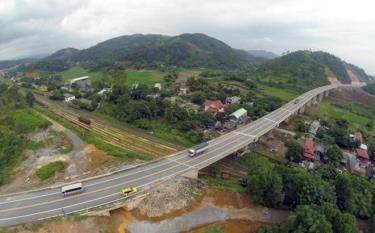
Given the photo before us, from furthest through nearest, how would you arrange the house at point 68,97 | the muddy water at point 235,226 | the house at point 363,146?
the house at point 68,97
the house at point 363,146
the muddy water at point 235,226

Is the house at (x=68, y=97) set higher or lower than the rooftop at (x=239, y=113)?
higher

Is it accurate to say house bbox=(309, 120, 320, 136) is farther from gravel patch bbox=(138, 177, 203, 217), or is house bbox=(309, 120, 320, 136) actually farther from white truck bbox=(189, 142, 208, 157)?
gravel patch bbox=(138, 177, 203, 217)

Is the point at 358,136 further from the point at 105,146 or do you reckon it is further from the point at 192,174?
the point at 105,146

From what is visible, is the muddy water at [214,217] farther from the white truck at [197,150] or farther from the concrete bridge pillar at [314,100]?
the concrete bridge pillar at [314,100]

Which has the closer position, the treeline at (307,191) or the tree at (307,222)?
the tree at (307,222)

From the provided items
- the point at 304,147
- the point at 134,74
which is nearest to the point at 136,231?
the point at 304,147

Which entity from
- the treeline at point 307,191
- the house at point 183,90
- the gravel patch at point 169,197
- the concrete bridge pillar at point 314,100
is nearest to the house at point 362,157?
the treeline at point 307,191
